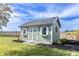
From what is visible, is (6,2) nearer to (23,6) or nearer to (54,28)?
(23,6)

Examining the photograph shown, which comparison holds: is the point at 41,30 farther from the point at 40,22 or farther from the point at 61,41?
the point at 61,41

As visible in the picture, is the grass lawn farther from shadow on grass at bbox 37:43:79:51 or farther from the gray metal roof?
the gray metal roof

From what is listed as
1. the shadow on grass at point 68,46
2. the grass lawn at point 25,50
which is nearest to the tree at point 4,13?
the grass lawn at point 25,50

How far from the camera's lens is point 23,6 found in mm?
2705

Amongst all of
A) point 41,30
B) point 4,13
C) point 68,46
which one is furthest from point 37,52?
point 4,13

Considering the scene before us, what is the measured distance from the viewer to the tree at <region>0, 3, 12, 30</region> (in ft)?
8.91

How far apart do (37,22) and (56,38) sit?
0.31 m

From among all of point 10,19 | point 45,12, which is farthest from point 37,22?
point 10,19

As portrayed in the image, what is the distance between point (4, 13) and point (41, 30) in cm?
51

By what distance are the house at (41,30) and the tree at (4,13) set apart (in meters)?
0.21

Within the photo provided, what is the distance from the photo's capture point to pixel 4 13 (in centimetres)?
276

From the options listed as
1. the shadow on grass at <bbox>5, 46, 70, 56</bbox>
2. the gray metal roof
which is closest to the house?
the gray metal roof

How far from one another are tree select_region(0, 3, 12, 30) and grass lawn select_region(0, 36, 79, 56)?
0.20 metres

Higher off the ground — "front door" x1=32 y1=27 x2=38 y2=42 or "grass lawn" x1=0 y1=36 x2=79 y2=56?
"front door" x1=32 y1=27 x2=38 y2=42
